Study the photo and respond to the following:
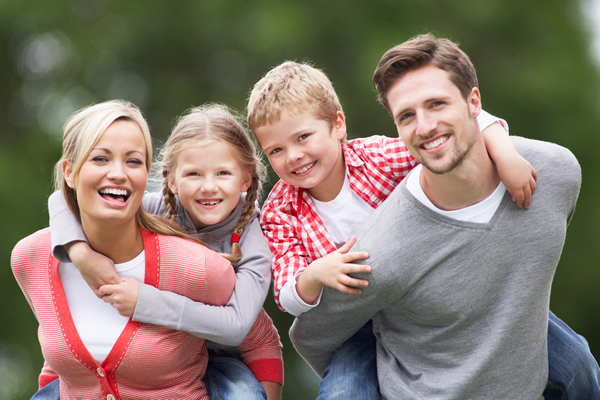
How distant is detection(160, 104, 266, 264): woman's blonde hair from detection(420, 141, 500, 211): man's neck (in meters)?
0.74

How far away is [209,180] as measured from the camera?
9.02ft

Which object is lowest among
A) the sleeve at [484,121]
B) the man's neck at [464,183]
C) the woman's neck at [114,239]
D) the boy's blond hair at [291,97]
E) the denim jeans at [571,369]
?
the denim jeans at [571,369]

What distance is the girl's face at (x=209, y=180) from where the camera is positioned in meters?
2.75

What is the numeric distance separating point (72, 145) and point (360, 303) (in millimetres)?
1158

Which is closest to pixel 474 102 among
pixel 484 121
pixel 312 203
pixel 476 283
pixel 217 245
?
pixel 484 121

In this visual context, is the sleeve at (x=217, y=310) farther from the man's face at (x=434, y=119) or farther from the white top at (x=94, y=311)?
the man's face at (x=434, y=119)

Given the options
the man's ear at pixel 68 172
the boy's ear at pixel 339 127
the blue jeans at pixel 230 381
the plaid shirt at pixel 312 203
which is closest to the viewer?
the man's ear at pixel 68 172

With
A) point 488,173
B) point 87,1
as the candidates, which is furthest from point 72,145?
point 87,1

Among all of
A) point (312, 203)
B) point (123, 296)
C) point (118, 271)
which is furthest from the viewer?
point (312, 203)

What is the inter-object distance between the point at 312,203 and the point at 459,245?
2.22 ft

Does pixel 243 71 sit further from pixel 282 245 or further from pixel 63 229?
pixel 63 229

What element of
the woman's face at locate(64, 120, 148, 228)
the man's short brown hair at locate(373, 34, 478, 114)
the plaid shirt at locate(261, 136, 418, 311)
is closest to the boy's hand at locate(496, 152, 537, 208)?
the man's short brown hair at locate(373, 34, 478, 114)

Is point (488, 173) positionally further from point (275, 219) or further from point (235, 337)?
point (235, 337)

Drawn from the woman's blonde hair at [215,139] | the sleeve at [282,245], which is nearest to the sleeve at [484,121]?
the sleeve at [282,245]
